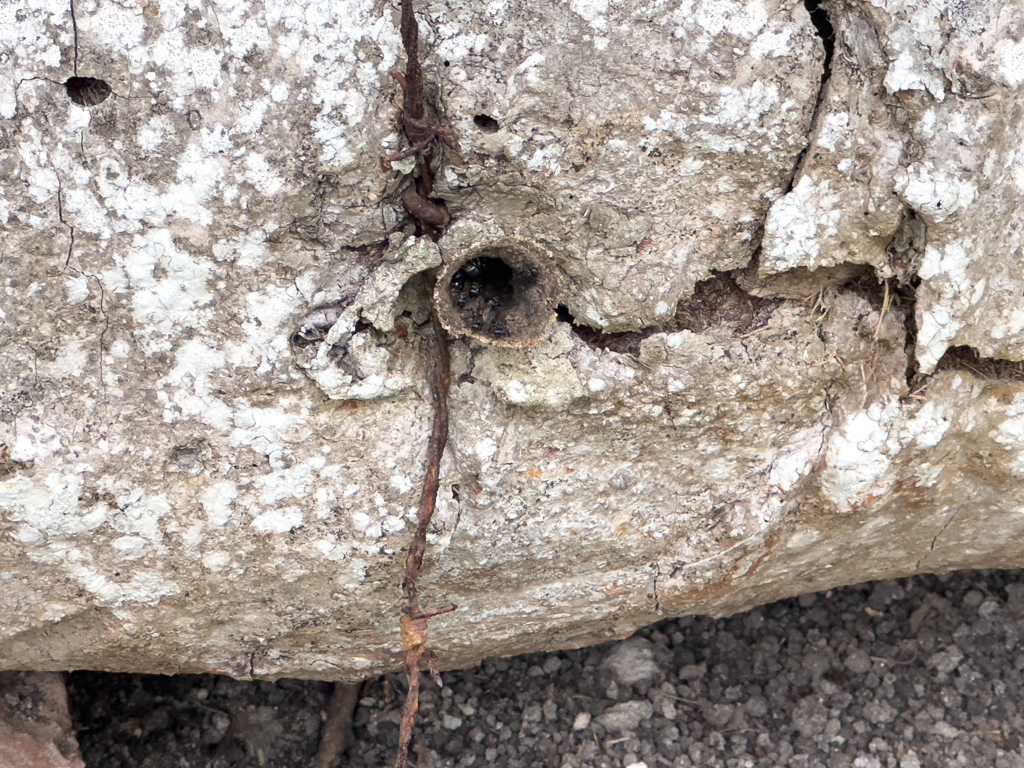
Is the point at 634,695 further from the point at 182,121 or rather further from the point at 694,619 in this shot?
the point at 182,121

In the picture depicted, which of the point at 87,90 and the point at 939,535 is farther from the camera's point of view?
the point at 939,535

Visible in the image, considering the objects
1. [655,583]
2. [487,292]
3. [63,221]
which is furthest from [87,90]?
[655,583]

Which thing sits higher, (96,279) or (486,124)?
(486,124)

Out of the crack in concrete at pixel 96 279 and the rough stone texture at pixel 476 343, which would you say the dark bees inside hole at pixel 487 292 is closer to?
the rough stone texture at pixel 476 343

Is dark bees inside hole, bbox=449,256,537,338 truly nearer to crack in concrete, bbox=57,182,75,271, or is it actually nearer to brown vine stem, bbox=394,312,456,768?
brown vine stem, bbox=394,312,456,768

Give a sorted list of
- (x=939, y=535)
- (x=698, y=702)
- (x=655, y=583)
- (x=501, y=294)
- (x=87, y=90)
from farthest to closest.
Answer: (x=698, y=702), (x=939, y=535), (x=655, y=583), (x=501, y=294), (x=87, y=90)

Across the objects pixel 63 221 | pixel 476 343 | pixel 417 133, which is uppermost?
pixel 417 133

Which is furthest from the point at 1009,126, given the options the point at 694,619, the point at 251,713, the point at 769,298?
the point at 251,713

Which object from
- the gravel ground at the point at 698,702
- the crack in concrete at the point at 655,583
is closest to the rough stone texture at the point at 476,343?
the crack in concrete at the point at 655,583

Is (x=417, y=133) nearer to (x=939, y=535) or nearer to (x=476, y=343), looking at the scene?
(x=476, y=343)
